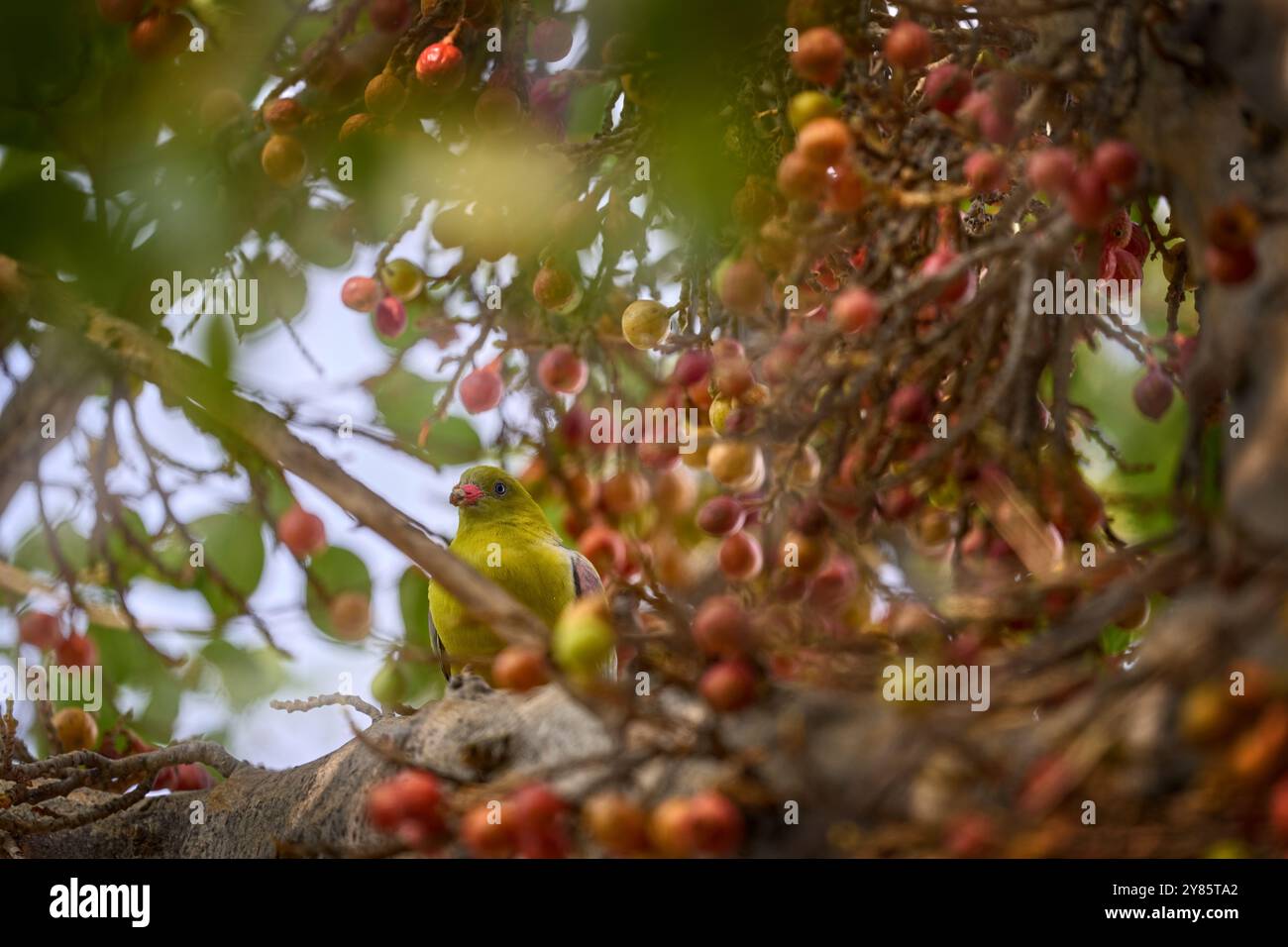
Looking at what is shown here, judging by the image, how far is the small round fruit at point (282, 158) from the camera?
7.33 ft

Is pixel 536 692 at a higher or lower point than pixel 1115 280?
lower

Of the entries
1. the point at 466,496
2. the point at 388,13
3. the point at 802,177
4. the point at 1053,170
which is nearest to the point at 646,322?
the point at 388,13

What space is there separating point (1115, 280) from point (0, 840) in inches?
88.3

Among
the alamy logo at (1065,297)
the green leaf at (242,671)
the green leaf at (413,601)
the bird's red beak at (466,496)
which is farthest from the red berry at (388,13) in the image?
the green leaf at (242,671)

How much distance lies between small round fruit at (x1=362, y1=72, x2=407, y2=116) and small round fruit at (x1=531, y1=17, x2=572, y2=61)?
290mm

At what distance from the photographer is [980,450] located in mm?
1526

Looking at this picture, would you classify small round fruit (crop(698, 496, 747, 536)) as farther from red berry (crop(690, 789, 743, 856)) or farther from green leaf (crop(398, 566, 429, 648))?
green leaf (crop(398, 566, 429, 648))

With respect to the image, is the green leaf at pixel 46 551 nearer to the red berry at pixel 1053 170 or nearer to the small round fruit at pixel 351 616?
the small round fruit at pixel 351 616

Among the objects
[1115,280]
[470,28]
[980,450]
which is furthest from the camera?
[470,28]

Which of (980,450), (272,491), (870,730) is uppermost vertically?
(272,491)

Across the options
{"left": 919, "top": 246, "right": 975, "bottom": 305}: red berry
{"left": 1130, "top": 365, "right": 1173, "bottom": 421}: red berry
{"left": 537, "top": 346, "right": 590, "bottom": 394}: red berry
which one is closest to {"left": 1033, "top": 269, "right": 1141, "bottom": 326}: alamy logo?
{"left": 919, "top": 246, "right": 975, "bottom": 305}: red berry
